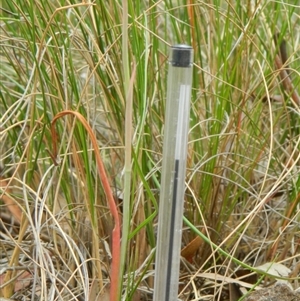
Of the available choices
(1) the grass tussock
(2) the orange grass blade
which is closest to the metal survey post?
(2) the orange grass blade

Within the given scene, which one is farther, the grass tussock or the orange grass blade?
the grass tussock

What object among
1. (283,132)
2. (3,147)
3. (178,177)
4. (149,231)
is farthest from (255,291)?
(3,147)

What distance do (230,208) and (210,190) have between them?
0.17 ft

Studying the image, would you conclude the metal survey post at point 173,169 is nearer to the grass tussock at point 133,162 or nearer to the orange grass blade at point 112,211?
the orange grass blade at point 112,211

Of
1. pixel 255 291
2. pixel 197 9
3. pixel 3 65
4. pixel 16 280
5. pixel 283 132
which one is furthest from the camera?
pixel 3 65

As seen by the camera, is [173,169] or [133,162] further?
[133,162]

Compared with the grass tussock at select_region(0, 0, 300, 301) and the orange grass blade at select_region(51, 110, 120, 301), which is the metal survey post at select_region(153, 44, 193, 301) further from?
the grass tussock at select_region(0, 0, 300, 301)

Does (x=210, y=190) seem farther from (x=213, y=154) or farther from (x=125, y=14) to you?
(x=125, y=14)

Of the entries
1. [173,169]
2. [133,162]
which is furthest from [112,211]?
[133,162]

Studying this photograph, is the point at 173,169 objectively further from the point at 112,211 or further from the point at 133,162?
the point at 133,162

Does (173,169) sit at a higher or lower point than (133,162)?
higher

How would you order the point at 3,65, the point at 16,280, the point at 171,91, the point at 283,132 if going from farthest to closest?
1. the point at 3,65
2. the point at 283,132
3. the point at 16,280
4. the point at 171,91

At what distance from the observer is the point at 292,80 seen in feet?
5.19

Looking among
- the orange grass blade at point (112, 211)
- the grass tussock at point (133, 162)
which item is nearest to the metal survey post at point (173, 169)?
the orange grass blade at point (112, 211)
